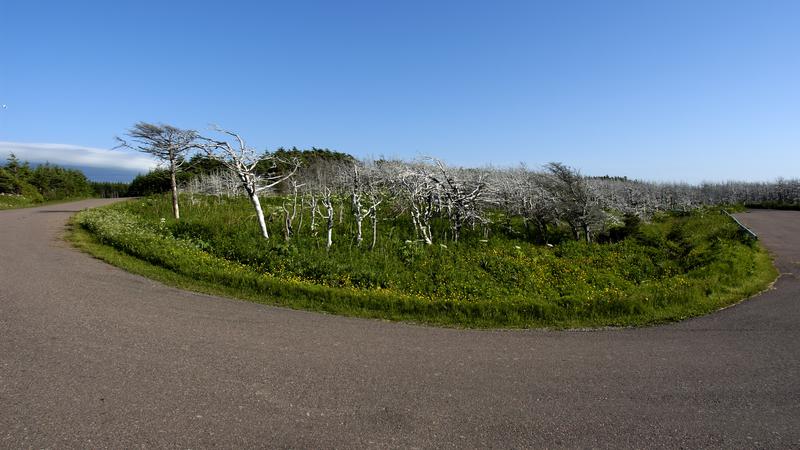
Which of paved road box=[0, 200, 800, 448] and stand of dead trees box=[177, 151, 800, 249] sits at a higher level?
stand of dead trees box=[177, 151, 800, 249]

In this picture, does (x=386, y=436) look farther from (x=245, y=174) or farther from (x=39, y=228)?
(x=39, y=228)

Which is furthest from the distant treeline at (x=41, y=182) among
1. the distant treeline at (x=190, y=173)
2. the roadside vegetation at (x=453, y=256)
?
the roadside vegetation at (x=453, y=256)

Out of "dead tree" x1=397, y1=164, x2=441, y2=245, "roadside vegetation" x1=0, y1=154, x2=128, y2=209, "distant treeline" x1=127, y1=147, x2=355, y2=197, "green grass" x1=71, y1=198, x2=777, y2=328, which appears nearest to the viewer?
"green grass" x1=71, y1=198, x2=777, y2=328

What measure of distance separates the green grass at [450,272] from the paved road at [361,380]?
0.89 metres

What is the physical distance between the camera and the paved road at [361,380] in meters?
3.99

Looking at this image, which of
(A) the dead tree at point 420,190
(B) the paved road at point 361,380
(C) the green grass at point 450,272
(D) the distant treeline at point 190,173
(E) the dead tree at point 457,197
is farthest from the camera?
(D) the distant treeline at point 190,173

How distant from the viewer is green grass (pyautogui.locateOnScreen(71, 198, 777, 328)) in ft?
27.7

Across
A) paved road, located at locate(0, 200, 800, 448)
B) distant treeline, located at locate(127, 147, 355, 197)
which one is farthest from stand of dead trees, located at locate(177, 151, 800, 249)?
distant treeline, located at locate(127, 147, 355, 197)

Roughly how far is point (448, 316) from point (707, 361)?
160 inches

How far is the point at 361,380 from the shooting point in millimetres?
5113

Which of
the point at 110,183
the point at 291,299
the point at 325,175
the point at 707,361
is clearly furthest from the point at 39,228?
the point at 110,183

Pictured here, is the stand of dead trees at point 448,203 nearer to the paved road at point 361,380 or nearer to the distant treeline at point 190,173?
the paved road at point 361,380

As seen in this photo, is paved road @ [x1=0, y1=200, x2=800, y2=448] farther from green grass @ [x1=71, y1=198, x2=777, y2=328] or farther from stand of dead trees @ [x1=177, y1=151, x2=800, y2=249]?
stand of dead trees @ [x1=177, y1=151, x2=800, y2=249]

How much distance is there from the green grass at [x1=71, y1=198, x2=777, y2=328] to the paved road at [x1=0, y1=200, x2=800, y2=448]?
886 mm
